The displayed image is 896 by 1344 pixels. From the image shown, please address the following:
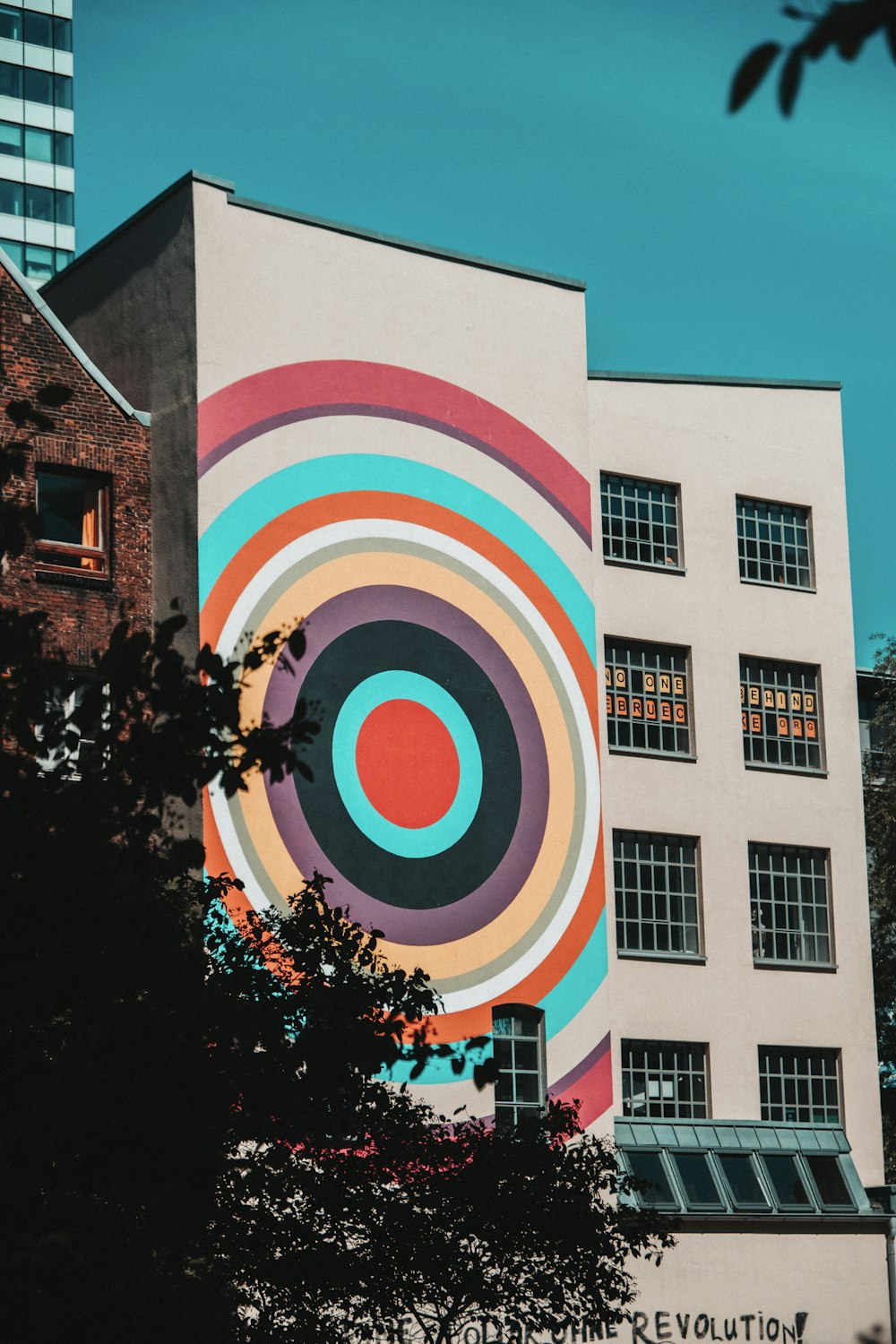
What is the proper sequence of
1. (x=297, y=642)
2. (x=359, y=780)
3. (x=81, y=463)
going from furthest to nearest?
(x=359, y=780) → (x=81, y=463) → (x=297, y=642)

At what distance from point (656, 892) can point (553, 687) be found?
4.54m

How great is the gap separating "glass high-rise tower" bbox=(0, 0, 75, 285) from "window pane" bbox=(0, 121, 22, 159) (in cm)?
5

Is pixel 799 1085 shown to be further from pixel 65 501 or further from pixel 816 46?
pixel 816 46

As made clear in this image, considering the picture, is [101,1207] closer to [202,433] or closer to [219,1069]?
[219,1069]

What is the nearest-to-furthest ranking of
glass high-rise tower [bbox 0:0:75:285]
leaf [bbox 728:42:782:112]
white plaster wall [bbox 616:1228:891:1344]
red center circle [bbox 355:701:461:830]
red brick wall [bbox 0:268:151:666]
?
leaf [bbox 728:42:782:112] < red brick wall [bbox 0:268:151:666] < red center circle [bbox 355:701:461:830] < white plaster wall [bbox 616:1228:891:1344] < glass high-rise tower [bbox 0:0:75:285]

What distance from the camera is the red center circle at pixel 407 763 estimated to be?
33.8 metres

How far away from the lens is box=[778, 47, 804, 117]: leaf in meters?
5.06

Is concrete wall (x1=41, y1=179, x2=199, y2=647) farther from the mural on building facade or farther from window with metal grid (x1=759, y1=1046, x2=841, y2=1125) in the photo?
window with metal grid (x1=759, y1=1046, x2=841, y2=1125)

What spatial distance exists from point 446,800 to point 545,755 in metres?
2.37

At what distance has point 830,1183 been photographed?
37.3m

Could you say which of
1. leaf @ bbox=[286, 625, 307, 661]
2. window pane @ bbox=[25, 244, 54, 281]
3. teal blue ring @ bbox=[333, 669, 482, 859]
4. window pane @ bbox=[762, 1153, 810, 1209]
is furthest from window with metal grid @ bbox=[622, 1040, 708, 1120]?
window pane @ bbox=[25, 244, 54, 281]

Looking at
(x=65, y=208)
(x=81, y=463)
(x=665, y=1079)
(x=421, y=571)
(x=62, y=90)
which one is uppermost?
(x=62, y=90)

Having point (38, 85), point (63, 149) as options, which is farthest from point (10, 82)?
point (63, 149)

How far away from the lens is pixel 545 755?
35844 mm
